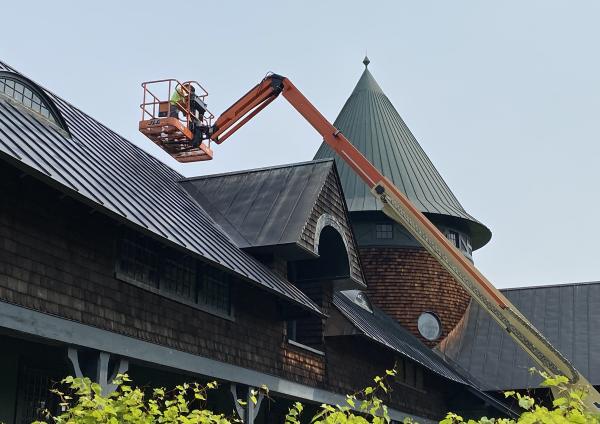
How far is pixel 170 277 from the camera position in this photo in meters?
15.8

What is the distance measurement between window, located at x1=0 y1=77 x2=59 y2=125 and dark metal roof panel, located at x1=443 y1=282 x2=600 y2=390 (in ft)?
66.4

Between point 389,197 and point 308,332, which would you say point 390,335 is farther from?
point 308,332

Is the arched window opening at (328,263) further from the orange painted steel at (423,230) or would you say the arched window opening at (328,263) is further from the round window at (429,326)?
the round window at (429,326)

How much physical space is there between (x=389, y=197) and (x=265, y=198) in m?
5.41

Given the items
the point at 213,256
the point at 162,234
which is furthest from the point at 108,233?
the point at 213,256

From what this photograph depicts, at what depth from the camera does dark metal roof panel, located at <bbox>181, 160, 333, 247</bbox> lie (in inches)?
758

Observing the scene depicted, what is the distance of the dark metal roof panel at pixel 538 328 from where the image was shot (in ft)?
105

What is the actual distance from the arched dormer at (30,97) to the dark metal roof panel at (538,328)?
20.1 metres

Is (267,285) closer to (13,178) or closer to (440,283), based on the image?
(13,178)

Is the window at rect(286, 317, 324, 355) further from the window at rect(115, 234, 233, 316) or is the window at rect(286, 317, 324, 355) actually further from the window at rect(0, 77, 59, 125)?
the window at rect(0, 77, 59, 125)

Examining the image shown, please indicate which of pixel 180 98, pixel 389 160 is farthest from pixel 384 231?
pixel 180 98

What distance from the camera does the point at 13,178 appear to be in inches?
481

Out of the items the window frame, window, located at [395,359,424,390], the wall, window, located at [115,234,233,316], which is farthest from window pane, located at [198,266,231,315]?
the window frame

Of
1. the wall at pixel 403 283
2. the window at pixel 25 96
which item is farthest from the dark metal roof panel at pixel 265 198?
the wall at pixel 403 283
